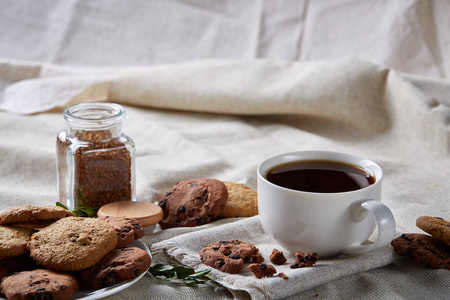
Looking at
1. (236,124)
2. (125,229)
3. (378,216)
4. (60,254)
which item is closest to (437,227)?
(378,216)

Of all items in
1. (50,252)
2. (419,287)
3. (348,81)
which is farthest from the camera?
(348,81)

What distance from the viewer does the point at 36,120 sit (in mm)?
1988

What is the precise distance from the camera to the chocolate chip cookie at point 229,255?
1008 millimetres

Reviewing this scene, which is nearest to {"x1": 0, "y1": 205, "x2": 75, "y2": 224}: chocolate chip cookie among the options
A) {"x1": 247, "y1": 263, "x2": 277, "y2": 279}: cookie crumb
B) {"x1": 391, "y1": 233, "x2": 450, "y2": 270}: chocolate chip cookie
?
{"x1": 247, "y1": 263, "x2": 277, "y2": 279}: cookie crumb

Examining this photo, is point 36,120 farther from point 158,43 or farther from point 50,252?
point 50,252

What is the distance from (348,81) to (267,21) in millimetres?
932

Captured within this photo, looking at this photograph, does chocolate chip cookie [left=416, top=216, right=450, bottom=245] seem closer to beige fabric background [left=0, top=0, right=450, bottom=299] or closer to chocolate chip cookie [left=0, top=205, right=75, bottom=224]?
beige fabric background [left=0, top=0, right=450, bottom=299]

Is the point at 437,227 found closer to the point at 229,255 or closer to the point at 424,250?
the point at 424,250

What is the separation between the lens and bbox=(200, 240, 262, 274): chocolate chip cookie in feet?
3.31

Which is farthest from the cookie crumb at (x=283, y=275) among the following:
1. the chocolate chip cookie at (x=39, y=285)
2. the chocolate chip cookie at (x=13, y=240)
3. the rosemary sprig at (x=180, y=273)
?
the chocolate chip cookie at (x=13, y=240)

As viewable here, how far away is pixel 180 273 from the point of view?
3.39 ft

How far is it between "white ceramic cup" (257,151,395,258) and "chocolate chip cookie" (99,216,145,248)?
0.84 feet

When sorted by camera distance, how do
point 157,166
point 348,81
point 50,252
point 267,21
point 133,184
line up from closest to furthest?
point 50,252
point 133,184
point 157,166
point 348,81
point 267,21

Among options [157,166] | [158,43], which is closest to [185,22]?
[158,43]
